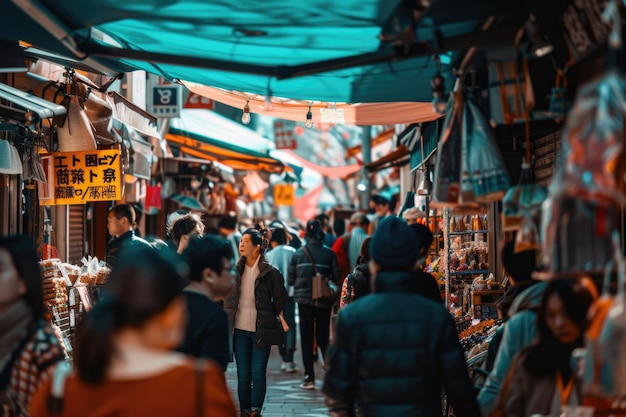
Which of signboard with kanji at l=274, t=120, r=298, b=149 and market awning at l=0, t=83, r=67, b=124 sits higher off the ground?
signboard with kanji at l=274, t=120, r=298, b=149

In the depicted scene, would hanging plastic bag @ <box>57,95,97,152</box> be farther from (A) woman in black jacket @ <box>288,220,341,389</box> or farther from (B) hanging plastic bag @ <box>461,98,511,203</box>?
(B) hanging plastic bag @ <box>461,98,511,203</box>

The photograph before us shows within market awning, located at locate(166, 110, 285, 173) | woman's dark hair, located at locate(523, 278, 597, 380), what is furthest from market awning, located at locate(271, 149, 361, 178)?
woman's dark hair, located at locate(523, 278, 597, 380)

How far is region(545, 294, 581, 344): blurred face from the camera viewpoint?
4621 millimetres

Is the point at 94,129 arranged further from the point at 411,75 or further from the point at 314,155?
the point at 314,155

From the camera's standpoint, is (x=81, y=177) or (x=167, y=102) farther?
(x=167, y=102)

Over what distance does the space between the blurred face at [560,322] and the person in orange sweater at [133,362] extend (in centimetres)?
188

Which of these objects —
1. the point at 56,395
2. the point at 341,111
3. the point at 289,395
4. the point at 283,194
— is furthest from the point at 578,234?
the point at 283,194

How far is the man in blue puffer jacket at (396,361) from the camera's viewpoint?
4.98m

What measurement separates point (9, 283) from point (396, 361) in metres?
2.00

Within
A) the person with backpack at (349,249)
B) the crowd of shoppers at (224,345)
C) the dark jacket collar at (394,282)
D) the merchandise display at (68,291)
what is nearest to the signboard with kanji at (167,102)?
the person with backpack at (349,249)

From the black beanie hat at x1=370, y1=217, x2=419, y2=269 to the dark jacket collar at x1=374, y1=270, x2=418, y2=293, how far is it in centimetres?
7

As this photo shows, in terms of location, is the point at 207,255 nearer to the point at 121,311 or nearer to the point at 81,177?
the point at 121,311

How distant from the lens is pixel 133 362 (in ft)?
11.8

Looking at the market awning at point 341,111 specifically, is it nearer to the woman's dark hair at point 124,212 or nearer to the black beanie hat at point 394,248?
the woman's dark hair at point 124,212
